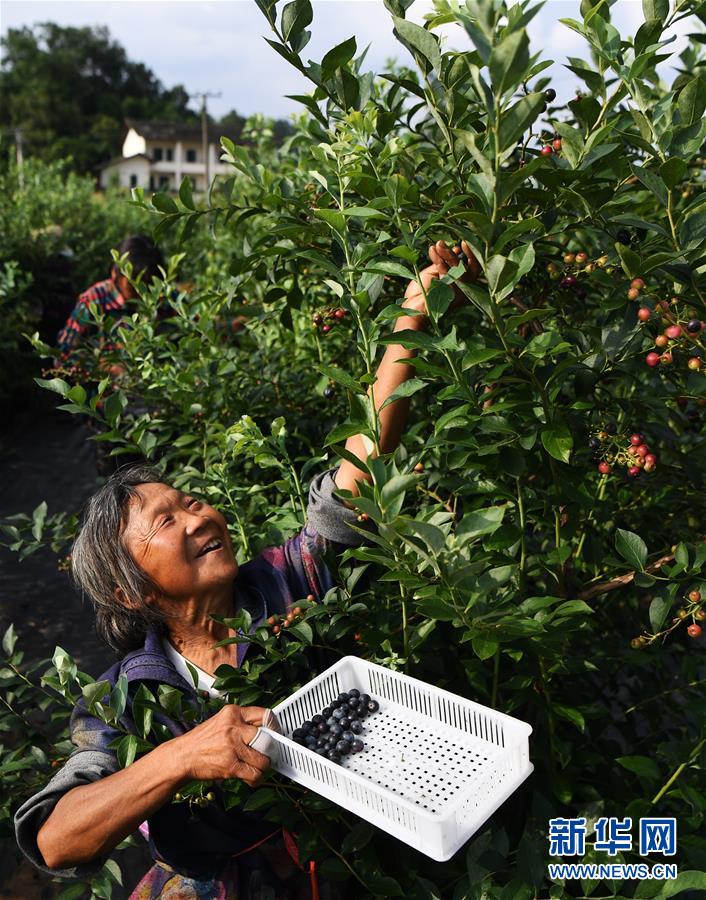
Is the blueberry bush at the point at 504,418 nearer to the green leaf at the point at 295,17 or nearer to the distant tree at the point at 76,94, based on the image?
the green leaf at the point at 295,17

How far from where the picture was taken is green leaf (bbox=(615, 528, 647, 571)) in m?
1.43

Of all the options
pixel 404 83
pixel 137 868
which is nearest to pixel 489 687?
pixel 404 83

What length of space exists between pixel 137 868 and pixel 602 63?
301 cm

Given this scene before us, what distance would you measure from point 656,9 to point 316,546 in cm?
121

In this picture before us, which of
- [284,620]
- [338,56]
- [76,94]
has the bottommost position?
[284,620]

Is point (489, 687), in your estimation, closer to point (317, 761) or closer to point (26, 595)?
point (317, 761)

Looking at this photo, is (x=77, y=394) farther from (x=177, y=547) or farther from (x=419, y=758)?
(x=419, y=758)

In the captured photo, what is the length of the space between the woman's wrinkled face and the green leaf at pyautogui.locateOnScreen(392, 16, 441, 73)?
1.04 m

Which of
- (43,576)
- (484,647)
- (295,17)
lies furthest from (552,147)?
(43,576)

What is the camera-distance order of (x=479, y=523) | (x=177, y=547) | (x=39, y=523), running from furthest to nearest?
(x=39, y=523) < (x=177, y=547) < (x=479, y=523)

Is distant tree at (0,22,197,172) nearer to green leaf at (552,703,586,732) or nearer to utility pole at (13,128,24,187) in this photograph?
utility pole at (13,128,24,187)

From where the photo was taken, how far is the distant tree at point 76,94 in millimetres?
58156

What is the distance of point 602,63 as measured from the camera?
1413mm

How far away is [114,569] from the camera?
1774 millimetres
